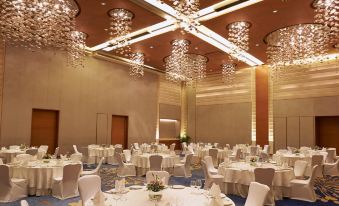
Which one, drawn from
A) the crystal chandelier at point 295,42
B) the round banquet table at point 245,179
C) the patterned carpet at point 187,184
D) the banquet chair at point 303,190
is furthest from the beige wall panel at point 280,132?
the banquet chair at point 303,190

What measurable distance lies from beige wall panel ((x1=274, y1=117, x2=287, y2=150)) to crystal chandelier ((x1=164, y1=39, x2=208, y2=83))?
476 cm

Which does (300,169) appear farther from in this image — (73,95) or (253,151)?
(73,95)

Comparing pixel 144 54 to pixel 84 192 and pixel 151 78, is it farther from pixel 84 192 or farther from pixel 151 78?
pixel 84 192

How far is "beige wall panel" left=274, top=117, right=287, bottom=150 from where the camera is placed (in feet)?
47.7

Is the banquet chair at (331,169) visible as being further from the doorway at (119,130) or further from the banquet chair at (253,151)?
the doorway at (119,130)

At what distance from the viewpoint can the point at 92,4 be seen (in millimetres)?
8219

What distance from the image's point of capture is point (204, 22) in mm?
9359

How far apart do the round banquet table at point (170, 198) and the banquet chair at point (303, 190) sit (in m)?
3.68

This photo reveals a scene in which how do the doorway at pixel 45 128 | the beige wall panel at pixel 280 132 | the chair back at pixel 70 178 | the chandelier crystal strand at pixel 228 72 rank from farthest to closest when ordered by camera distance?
the chandelier crystal strand at pixel 228 72 → the beige wall panel at pixel 280 132 → the doorway at pixel 45 128 → the chair back at pixel 70 178

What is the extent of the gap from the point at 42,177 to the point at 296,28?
352 inches

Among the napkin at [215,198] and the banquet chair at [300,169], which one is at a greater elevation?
the napkin at [215,198]

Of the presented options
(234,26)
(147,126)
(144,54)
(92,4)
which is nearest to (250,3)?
(234,26)

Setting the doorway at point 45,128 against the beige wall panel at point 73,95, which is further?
the doorway at point 45,128

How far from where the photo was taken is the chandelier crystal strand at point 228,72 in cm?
1487
